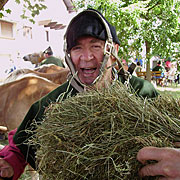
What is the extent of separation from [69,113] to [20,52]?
65.9 feet

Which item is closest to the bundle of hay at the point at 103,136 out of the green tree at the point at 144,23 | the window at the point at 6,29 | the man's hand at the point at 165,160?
the man's hand at the point at 165,160

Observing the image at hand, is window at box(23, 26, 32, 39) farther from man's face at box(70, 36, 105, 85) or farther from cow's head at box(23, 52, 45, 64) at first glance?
man's face at box(70, 36, 105, 85)

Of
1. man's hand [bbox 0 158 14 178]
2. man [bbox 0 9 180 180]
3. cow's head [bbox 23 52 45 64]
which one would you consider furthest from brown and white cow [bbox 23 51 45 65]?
man's hand [bbox 0 158 14 178]

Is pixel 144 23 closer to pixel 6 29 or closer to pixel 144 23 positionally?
pixel 144 23

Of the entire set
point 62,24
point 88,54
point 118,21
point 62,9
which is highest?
point 62,9

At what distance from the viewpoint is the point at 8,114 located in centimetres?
381

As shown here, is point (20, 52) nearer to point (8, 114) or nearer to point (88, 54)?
point (8, 114)

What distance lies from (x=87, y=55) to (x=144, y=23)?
454 centimetres

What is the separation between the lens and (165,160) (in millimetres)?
865

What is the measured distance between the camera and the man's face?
1.82 meters

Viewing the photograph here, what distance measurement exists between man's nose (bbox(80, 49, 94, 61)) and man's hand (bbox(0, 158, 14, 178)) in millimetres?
1005

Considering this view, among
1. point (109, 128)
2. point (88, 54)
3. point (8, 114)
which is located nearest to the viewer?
point (109, 128)

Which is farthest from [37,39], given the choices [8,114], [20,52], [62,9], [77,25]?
[77,25]

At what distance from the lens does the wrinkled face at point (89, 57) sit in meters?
1.82
